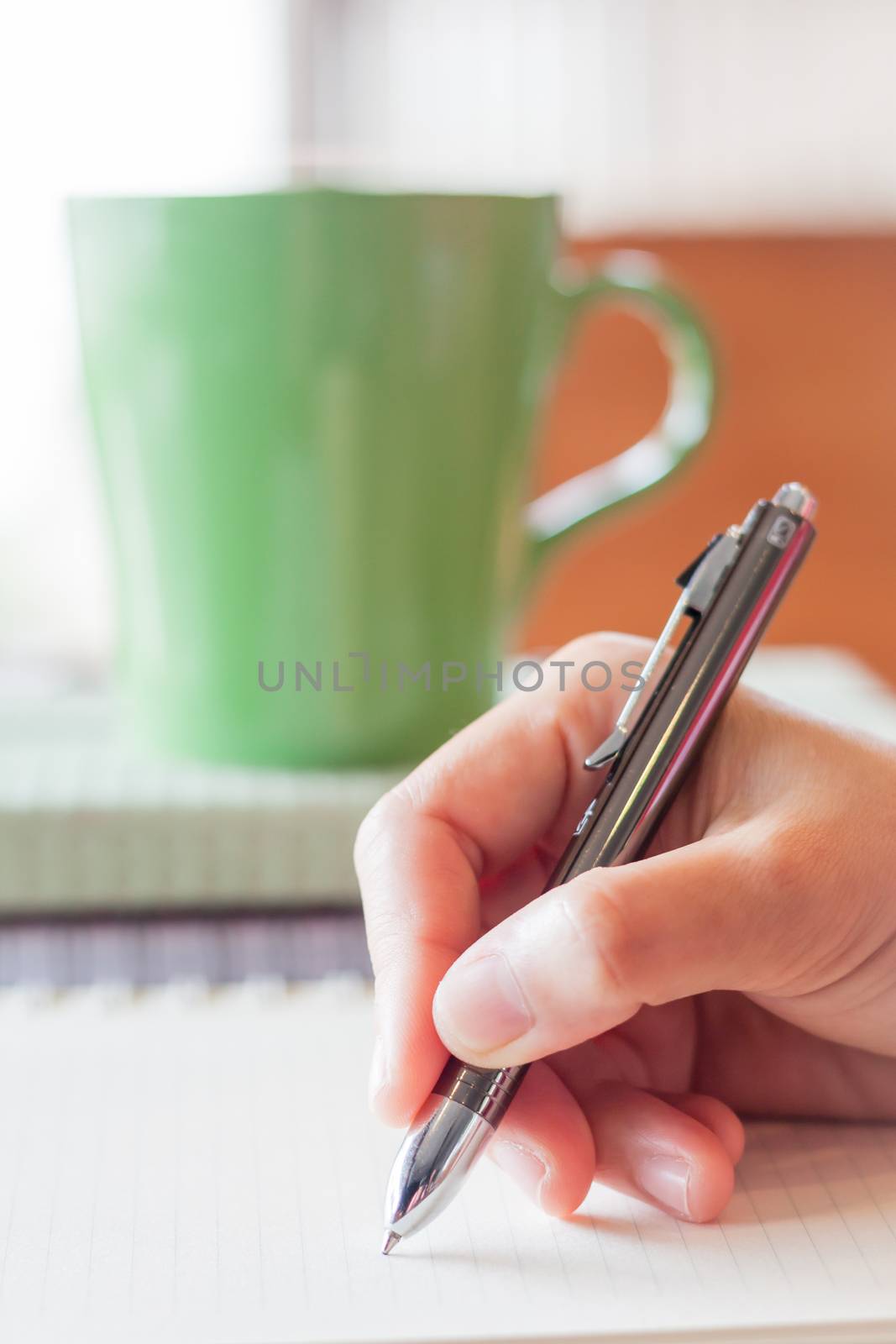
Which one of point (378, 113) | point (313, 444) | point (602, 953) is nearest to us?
point (602, 953)

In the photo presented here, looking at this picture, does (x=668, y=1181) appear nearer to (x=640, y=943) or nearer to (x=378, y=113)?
(x=640, y=943)

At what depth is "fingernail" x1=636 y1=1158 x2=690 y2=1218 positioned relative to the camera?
249mm

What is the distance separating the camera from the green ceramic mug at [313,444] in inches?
14.7

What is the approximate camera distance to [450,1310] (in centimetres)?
22

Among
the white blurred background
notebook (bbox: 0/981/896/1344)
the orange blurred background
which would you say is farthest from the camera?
the white blurred background

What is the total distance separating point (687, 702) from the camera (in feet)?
0.87

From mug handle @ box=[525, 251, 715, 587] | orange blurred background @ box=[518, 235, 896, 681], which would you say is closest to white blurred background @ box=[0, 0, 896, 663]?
orange blurred background @ box=[518, 235, 896, 681]

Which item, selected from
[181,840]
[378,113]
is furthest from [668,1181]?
[378,113]

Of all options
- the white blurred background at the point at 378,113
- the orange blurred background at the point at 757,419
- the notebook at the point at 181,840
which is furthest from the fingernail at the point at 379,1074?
the white blurred background at the point at 378,113

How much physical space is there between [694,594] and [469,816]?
0.06 metres

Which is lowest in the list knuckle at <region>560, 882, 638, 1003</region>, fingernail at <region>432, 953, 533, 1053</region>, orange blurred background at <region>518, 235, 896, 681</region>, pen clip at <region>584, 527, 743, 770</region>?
orange blurred background at <region>518, 235, 896, 681</region>

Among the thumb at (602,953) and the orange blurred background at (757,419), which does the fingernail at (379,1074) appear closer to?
the thumb at (602,953)

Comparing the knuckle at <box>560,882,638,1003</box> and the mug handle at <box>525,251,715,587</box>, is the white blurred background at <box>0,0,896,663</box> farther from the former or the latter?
the knuckle at <box>560,882,638,1003</box>

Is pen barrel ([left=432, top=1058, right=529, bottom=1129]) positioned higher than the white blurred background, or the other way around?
the white blurred background
